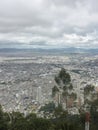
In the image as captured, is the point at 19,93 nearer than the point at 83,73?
Yes

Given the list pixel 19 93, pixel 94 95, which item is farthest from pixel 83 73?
pixel 94 95

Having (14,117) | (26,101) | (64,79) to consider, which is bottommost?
(26,101)

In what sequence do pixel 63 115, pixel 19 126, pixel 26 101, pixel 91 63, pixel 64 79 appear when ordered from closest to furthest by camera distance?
1. pixel 19 126
2. pixel 63 115
3. pixel 64 79
4. pixel 26 101
5. pixel 91 63

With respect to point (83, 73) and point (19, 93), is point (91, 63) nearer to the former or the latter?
point (83, 73)

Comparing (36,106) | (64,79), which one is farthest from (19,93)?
(64,79)

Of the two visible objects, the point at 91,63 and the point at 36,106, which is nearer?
the point at 36,106

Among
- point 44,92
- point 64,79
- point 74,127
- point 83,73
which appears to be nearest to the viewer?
point 74,127

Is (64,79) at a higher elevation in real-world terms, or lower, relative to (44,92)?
higher

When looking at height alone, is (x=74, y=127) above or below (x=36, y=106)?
above

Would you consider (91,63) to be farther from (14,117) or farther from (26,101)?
(14,117)
